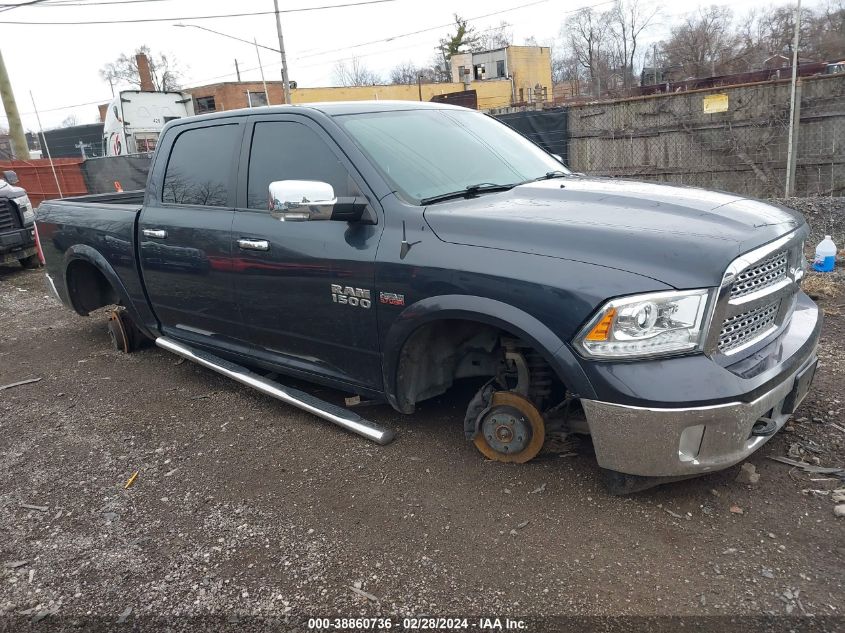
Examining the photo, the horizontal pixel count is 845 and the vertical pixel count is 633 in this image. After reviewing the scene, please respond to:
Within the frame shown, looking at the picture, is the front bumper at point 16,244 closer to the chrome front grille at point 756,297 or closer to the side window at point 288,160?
the side window at point 288,160

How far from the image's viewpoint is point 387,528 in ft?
9.15

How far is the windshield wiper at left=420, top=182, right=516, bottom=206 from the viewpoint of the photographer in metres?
3.17

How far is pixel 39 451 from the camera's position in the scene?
3.82 m

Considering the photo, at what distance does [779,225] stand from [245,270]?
2.79m

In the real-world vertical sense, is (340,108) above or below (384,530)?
above

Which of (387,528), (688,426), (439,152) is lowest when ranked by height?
(387,528)

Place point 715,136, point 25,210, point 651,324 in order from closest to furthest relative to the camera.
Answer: point 651,324 → point 25,210 → point 715,136

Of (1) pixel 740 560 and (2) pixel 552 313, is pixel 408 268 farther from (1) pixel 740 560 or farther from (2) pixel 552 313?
(1) pixel 740 560

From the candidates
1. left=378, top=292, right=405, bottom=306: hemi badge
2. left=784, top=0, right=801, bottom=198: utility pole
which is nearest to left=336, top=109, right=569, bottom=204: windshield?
left=378, top=292, right=405, bottom=306: hemi badge

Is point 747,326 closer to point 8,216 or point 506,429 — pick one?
point 506,429

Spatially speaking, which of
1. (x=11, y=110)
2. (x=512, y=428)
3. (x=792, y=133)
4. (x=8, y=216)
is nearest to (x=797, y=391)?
(x=512, y=428)

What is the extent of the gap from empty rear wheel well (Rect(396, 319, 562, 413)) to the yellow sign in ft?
32.1

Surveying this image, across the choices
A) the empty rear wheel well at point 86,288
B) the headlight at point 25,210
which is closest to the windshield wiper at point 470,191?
the empty rear wheel well at point 86,288

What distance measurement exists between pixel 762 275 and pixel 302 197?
6.70 feet
